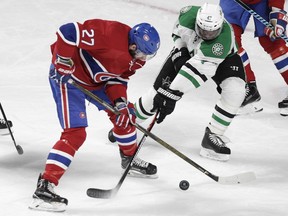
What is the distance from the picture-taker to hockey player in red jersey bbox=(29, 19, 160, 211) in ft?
11.0

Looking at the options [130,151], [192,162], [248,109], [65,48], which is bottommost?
[248,109]

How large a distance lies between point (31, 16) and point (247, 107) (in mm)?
2522

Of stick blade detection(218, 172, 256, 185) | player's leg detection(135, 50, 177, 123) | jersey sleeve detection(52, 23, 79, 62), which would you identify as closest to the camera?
jersey sleeve detection(52, 23, 79, 62)

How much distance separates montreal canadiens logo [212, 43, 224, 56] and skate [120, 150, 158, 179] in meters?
0.69

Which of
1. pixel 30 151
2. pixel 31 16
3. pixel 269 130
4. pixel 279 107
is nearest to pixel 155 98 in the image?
pixel 30 151

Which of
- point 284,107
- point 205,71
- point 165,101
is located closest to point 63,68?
point 165,101

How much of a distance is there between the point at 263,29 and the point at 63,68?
6.24 feet

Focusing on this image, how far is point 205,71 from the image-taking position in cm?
404

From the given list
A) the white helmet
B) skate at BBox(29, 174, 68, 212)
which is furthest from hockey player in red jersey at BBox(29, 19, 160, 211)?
the white helmet

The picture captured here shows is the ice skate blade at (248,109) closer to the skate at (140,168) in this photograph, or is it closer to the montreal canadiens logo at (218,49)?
the montreal canadiens logo at (218,49)

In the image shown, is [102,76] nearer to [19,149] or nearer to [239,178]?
[19,149]

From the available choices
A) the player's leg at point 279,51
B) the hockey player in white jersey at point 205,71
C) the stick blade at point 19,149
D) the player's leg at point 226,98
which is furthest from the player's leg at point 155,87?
the player's leg at point 279,51

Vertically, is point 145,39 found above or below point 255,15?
above

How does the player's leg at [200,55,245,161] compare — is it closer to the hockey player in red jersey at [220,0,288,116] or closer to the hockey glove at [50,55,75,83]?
the hockey player in red jersey at [220,0,288,116]
